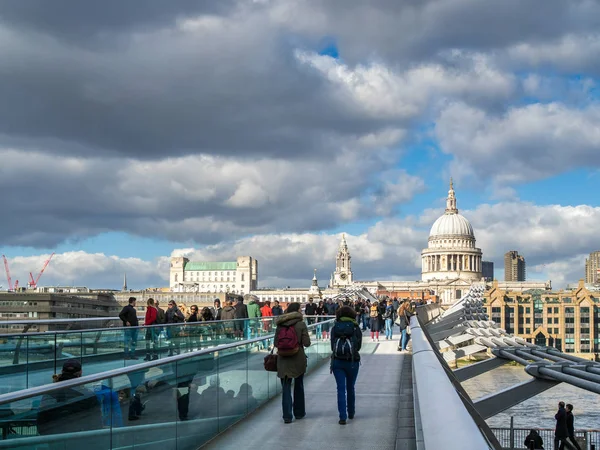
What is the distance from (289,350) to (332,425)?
3.41 feet

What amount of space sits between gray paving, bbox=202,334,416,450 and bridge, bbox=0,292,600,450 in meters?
0.01

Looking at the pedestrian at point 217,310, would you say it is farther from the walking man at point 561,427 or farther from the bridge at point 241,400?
the walking man at point 561,427

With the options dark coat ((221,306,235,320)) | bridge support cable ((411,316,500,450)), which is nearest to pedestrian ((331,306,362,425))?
bridge support cable ((411,316,500,450))

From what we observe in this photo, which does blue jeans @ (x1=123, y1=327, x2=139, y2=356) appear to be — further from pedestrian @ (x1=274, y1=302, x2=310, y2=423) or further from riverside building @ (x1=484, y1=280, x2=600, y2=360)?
riverside building @ (x1=484, y1=280, x2=600, y2=360)

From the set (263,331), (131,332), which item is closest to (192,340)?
(131,332)

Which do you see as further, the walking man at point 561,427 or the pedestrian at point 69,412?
the walking man at point 561,427

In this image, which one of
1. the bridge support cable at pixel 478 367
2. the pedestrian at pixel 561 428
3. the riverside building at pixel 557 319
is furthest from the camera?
the riverside building at pixel 557 319

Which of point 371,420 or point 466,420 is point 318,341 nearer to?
point 371,420

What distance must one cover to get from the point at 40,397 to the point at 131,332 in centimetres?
934

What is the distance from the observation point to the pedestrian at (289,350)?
10.5m

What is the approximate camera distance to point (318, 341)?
18734 millimetres

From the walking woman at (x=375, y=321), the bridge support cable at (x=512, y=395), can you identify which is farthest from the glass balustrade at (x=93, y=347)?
the walking woman at (x=375, y=321)

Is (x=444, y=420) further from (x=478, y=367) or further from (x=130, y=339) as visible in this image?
(x=130, y=339)

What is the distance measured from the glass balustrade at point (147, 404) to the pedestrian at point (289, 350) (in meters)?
0.53
